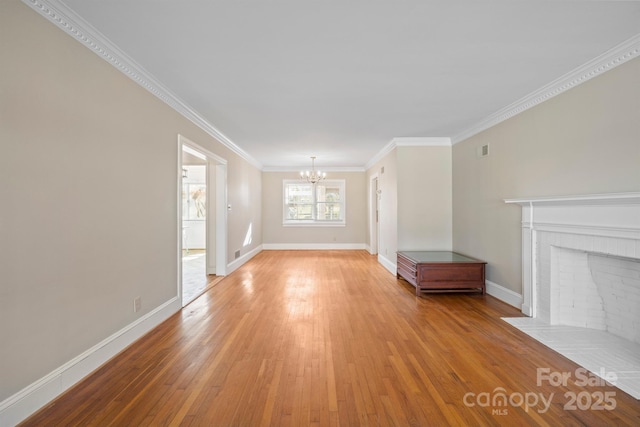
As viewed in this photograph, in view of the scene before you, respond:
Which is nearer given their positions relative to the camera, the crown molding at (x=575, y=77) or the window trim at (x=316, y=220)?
the crown molding at (x=575, y=77)

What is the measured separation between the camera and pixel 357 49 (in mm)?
2512

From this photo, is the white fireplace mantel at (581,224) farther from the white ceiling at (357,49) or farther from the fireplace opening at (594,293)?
Answer: the white ceiling at (357,49)

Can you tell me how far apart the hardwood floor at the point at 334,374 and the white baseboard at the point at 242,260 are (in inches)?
81.5

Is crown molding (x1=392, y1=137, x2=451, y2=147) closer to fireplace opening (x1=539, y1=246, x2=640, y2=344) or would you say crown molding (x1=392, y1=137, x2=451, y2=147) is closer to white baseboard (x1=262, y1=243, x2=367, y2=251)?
fireplace opening (x1=539, y1=246, x2=640, y2=344)

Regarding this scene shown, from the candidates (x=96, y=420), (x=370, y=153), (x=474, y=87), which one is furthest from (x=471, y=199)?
(x=96, y=420)

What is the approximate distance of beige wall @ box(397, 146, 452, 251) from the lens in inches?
220

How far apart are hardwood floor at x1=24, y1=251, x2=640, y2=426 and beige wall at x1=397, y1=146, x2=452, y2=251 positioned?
1834 millimetres

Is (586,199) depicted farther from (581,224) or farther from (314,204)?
(314,204)

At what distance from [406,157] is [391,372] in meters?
4.13

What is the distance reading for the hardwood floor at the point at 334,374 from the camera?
1845 mm

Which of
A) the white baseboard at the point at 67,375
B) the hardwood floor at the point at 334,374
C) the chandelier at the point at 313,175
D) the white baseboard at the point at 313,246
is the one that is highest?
the chandelier at the point at 313,175

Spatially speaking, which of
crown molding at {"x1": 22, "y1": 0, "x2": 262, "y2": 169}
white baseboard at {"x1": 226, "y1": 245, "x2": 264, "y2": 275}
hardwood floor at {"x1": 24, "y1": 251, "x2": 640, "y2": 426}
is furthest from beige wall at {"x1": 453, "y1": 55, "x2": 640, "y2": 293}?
white baseboard at {"x1": 226, "y1": 245, "x2": 264, "y2": 275}

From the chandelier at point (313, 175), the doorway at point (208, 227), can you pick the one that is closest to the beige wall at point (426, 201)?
the chandelier at point (313, 175)

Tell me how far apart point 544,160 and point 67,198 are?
14.8ft
